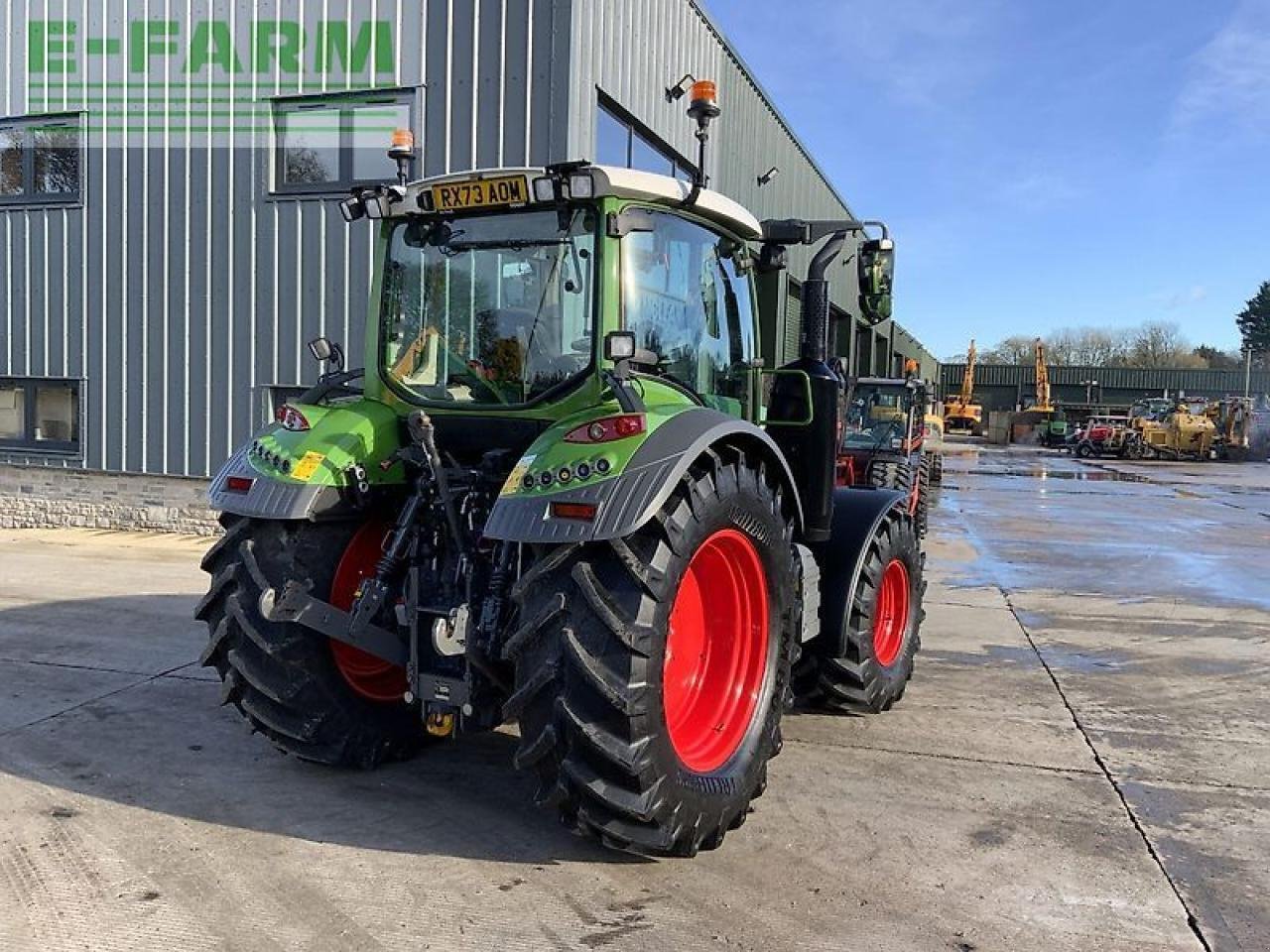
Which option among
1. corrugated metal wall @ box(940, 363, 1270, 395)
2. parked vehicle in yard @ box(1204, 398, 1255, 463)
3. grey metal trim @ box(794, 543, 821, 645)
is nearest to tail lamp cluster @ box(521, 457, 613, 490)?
grey metal trim @ box(794, 543, 821, 645)

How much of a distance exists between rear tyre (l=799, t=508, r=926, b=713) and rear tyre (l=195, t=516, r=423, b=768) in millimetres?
2258

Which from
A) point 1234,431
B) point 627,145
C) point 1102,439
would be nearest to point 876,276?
point 627,145

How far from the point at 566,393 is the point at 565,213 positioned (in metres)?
0.70

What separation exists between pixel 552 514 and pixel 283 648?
1.38 metres

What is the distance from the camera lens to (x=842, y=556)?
16.6ft

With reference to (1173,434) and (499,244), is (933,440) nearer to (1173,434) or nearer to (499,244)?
(1173,434)

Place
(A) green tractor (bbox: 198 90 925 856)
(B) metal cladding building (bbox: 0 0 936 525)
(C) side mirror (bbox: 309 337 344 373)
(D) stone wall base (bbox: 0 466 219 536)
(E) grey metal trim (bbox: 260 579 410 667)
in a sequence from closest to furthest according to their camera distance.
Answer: (A) green tractor (bbox: 198 90 925 856)
(E) grey metal trim (bbox: 260 579 410 667)
(C) side mirror (bbox: 309 337 344 373)
(B) metal cladding building (bbox: 0 0 936 525)
(D) stone wall base (bbox: 0 466 219 536)

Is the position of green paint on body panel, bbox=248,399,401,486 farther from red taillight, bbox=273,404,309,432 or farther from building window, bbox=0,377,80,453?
building window, bbox=0,377,80,453

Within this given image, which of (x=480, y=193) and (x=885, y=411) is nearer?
(x=480, y=193)

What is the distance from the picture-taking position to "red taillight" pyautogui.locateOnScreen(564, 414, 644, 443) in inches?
132

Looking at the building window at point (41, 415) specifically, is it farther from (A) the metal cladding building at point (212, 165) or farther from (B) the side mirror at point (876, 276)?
(B) the side mirror at point (876, 276)

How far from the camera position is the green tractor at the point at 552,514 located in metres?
3.19

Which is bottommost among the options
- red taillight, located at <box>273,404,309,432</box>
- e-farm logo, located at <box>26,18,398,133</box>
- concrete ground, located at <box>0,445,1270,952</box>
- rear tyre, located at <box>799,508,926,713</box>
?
concrete ground, located at <box>0,445,1270,952</box>

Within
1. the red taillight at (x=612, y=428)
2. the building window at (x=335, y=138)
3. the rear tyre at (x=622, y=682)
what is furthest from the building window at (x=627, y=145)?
the rear tyre at (x=622, y=682)
